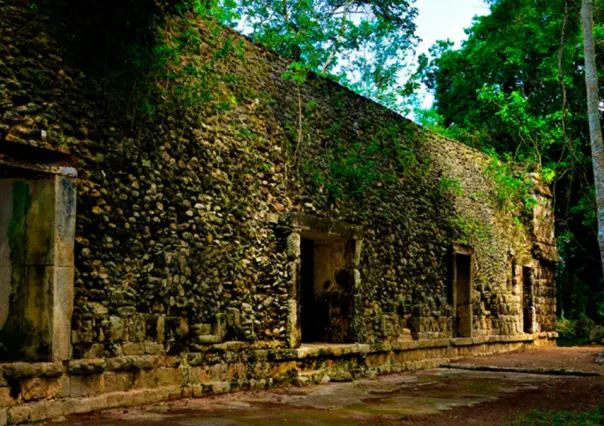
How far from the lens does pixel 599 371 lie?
34.6 feet

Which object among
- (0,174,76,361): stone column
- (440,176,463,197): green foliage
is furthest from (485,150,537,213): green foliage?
(0,174,76,361): stone column

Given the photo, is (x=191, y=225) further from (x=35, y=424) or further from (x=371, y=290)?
(x=371, y=290)

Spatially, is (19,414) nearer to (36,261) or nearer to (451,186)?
(36,261)

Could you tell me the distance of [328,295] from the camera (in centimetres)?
1030

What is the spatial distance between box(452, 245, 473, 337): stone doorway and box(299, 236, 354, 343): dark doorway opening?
4040 mm

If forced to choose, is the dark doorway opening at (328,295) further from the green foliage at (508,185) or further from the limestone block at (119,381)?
the green foliage at (508,185)

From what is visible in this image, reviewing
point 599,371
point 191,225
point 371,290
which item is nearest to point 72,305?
point 191,225

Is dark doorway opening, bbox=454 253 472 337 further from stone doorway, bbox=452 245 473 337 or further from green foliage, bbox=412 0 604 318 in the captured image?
green foliage, bbox=412 0 604 318

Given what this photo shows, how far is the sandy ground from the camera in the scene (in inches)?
235

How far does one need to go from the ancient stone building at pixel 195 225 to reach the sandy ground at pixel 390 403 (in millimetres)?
361

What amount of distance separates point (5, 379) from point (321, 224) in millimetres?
5079

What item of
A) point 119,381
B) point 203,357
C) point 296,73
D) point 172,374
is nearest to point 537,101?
point 296,73

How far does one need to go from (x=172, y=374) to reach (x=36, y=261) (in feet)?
6.08

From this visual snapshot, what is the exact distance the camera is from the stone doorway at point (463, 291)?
44.8 ft
